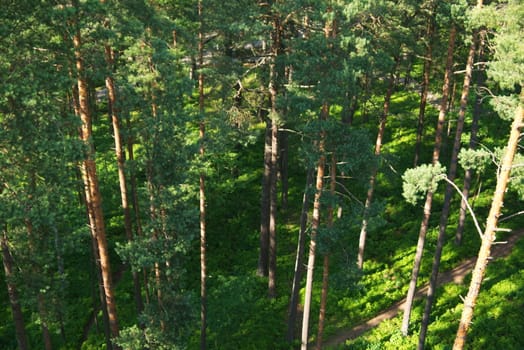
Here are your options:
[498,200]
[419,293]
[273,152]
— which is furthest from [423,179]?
[419,293]

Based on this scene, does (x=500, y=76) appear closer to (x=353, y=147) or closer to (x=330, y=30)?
(x=353, y=147)

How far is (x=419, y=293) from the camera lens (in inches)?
728

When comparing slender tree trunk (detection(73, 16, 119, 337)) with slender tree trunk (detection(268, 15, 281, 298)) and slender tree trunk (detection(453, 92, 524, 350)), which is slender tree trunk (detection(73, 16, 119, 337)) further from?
slender tree trunk (detection(453, 92, 524, 350))

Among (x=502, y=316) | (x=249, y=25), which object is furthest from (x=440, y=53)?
(x=502, y=316)

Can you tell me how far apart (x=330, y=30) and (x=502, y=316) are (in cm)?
1298

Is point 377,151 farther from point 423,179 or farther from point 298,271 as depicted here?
point 423,179

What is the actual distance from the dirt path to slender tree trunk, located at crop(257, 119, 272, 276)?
15.7 feet

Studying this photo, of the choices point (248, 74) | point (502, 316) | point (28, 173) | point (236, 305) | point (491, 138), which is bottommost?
point (236, 305)

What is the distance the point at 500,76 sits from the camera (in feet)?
27.1

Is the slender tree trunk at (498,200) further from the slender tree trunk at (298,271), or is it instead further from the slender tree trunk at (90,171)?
the slender tree trunk at (90,171)

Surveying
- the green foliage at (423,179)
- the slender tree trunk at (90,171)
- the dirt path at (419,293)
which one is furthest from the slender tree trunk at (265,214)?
the green foliage at (423,179)

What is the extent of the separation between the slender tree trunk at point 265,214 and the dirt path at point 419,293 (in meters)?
4.79

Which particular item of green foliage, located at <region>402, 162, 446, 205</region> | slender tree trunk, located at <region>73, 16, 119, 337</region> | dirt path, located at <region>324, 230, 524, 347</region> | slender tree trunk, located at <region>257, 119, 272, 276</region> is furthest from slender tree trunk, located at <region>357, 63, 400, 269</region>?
slender tree trunk, located at <region>73, 16, 119, 337</region>

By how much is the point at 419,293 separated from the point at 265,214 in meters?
7.70
